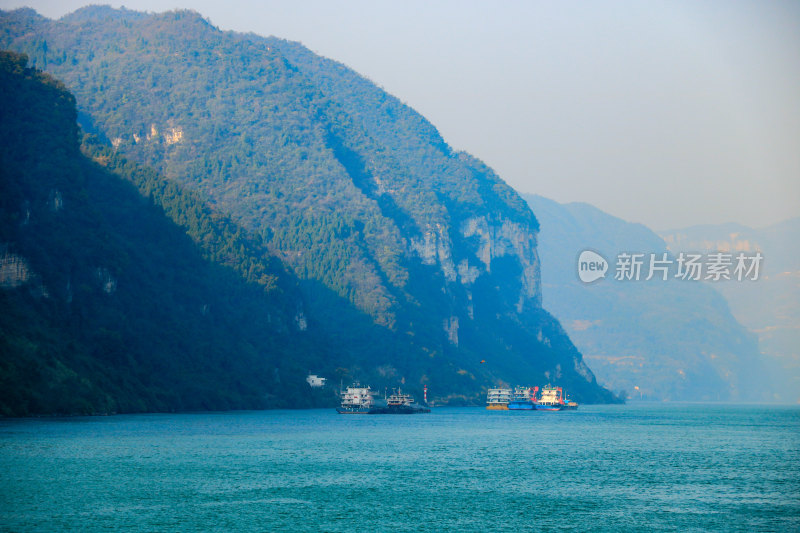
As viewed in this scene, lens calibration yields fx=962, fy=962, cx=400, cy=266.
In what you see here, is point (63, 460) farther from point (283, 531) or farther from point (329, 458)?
point (283, 531)

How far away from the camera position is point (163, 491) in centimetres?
9412

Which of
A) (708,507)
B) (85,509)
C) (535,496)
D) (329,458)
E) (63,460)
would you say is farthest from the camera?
(329,458)

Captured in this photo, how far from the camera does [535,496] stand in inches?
3807

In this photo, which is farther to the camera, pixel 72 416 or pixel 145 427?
pixel 72 416

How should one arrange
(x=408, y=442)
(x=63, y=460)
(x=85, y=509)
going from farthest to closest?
1. (x=408, y=442)
2. (x=63, y=460)
3. (x=85, y=509)

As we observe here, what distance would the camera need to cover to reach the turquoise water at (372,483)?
82.0m

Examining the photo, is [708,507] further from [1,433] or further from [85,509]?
[1,433]

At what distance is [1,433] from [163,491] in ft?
175

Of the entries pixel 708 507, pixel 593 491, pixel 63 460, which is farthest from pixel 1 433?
pixel 708 507

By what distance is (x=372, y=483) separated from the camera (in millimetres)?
104938

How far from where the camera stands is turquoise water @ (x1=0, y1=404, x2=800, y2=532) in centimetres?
8200

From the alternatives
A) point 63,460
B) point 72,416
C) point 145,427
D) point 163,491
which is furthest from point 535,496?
point 72,416

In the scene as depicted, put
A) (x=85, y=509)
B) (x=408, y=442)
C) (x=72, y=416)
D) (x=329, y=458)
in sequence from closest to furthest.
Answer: (x=85, y=509) < (x=329, y=458) < (x=408, y=442) < (x=72, y=416)

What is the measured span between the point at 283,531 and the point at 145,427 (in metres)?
95.3
